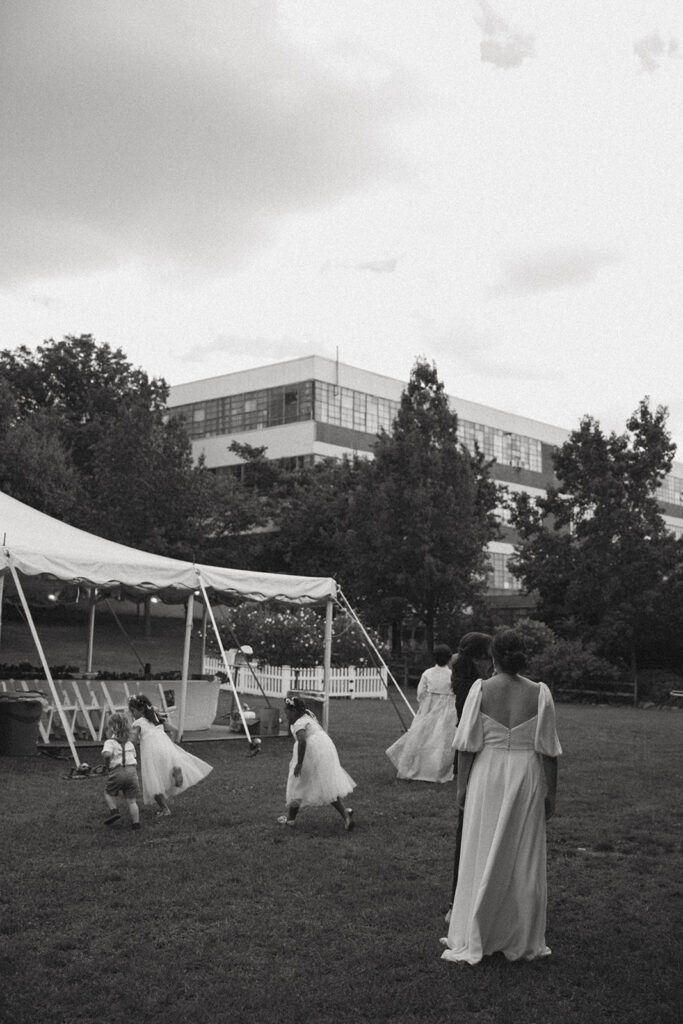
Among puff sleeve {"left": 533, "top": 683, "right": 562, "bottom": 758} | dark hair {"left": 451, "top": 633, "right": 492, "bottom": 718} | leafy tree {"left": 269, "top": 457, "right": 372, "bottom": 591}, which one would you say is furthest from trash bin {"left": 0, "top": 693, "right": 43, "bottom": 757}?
leafy tree {"left": 269, "top": 457, "right": 372, "bottom": 591}

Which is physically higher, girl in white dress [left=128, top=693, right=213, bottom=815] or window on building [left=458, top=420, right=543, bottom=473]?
window on building [left=458, top=420, right=543, bottom=473]

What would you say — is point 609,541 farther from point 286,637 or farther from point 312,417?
point 312,417

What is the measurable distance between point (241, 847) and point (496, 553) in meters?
48.8

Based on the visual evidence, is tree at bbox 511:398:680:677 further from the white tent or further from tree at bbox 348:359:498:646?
the white tent

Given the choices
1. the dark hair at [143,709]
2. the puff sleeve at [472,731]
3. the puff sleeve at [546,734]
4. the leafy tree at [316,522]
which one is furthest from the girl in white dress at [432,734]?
the leafy tree at [316,522]

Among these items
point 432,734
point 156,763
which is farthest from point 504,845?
point 432,734

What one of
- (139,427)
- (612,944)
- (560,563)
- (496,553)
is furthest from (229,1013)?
(496,553)

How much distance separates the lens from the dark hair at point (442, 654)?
1133cm

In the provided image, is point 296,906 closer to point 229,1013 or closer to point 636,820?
point 229,1013

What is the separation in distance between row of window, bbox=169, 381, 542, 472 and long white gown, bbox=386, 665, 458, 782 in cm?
3802

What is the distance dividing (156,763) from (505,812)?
16.8 feet

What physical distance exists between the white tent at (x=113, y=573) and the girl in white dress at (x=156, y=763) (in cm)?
282

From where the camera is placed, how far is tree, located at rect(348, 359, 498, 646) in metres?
30.7

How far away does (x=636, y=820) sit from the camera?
9.52 meters
